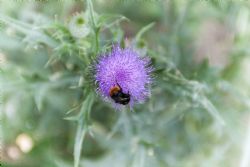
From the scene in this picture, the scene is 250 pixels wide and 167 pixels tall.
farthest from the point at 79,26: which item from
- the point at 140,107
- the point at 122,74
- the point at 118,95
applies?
the point at 140,107

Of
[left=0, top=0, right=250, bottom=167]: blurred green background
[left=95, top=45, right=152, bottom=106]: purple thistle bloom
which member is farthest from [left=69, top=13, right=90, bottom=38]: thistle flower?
[left=0, top=0, right=250, bottom=167]: blurred green background

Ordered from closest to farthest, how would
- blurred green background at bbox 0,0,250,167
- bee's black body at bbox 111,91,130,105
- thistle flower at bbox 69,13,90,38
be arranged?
bee's black body at bbox 111,91,130,105 → thistle flower at bbox 69,13,90,38 → blurred green background at bbox 0,0,250,167

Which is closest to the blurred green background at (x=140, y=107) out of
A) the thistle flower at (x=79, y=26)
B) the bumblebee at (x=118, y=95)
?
the thistle flower at (x=79, y=26)

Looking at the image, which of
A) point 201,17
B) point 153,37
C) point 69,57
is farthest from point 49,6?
point 201,17

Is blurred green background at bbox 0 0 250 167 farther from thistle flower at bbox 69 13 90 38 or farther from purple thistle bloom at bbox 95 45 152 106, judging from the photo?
purple thistle bloom at bbox 95 45 152 106

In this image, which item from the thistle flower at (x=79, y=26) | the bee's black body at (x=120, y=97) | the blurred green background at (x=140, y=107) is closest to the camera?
the bee's black body at (x=120, y=97)

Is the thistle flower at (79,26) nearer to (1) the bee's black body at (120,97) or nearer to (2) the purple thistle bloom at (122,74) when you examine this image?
(2) the purple thistle bloom at (122,74)

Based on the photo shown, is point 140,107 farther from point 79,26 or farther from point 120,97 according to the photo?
point 120,97
